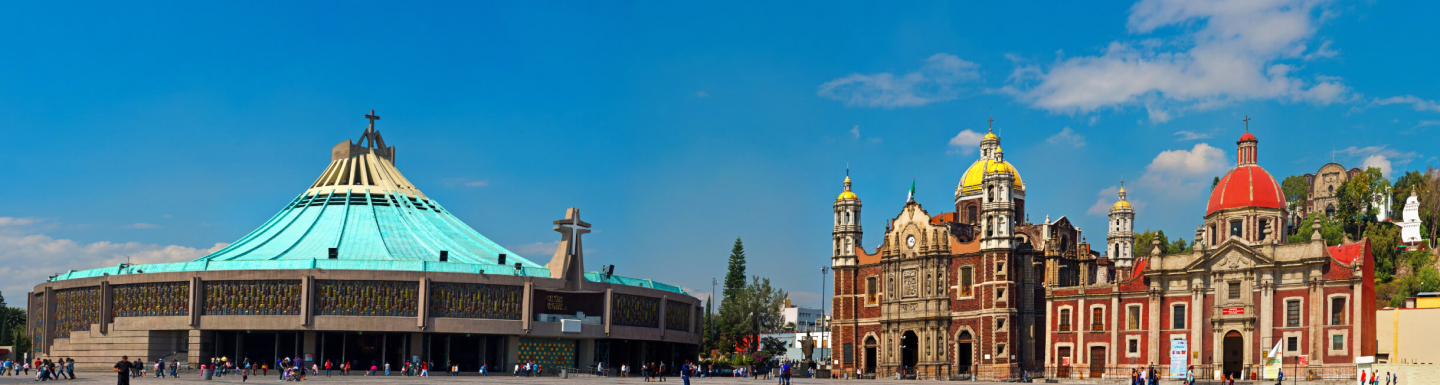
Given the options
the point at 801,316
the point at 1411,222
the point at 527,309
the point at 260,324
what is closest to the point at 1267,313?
the point at 1411,222

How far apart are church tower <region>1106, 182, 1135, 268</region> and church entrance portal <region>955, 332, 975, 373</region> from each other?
516 inches

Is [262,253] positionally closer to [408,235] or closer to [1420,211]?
[408,235]

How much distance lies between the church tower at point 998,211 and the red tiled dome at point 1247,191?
11.5m

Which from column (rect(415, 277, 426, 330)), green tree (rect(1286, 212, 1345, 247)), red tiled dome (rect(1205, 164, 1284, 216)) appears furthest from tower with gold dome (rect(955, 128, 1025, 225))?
column (rect(415, 277, 426, 330))

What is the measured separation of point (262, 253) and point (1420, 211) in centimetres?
8416

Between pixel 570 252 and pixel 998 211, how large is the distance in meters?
25.8

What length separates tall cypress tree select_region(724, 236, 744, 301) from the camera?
11419cm

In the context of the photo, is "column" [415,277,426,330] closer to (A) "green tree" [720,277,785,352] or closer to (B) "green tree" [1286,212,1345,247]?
(A) "green tree" [720,277,785,352]

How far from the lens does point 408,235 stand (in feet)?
262

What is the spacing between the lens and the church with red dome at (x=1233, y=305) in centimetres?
6022

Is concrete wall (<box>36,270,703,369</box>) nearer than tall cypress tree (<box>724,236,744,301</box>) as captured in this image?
Yes

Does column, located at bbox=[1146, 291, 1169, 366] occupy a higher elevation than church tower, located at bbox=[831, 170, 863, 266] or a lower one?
lower

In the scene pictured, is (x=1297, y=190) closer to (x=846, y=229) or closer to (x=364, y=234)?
(x=846, y=229)

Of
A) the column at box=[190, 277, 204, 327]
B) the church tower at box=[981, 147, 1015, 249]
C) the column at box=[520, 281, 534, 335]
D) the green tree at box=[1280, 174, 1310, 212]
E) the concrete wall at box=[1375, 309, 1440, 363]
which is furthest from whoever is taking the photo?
the green tree at box=[1280, 174, 1310, 212]
